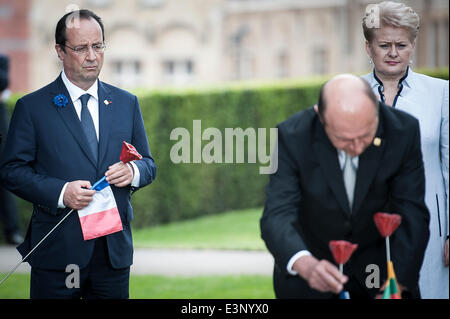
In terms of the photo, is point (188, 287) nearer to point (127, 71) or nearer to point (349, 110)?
point (349, 110)

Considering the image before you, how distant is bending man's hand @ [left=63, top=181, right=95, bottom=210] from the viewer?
3.37m

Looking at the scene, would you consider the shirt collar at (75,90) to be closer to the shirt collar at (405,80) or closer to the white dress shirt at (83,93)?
the white dress shirt at (83,93)

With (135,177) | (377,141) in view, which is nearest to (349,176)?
(377,141)

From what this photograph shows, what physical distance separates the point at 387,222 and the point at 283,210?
1.32 feet

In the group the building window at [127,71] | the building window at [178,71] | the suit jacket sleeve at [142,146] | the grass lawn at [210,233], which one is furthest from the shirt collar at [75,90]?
the building window at [127,71]

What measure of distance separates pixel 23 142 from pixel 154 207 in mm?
7755

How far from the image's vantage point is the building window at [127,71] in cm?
2542

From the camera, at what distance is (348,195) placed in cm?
293

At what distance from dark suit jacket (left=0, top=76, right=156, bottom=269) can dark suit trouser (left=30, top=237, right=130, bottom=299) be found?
1.8 inches

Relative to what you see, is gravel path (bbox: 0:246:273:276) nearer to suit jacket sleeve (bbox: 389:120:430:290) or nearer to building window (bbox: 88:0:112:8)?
suit jacket sleeve (bbox: 389:120:430:290)

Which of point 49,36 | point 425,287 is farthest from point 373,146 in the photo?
point 49,36

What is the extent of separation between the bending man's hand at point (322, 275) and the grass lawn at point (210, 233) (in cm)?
619

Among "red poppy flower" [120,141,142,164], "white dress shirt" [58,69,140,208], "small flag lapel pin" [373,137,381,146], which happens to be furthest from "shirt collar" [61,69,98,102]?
"small flag lapel pin" [373,137,381,146]
